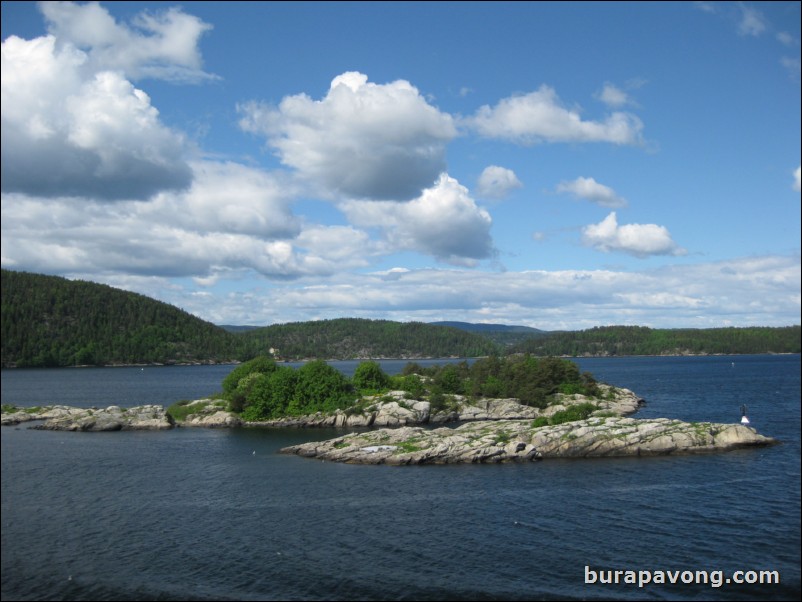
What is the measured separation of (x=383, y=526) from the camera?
159 ft

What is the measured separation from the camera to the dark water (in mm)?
36969

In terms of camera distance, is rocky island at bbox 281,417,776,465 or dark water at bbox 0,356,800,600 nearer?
dark water at bbox 0,356,800,600

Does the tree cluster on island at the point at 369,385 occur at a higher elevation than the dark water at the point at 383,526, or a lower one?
higher

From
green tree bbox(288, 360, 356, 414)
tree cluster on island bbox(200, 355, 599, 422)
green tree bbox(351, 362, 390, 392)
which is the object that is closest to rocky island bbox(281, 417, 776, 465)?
green tree bbox(288, 360, 356, 414)

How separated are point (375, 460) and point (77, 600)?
42.5 metres

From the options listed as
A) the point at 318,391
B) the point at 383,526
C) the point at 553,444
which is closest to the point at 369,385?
the point at 318,391

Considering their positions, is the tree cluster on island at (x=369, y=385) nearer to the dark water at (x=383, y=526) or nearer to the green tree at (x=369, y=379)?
the green tree at (x=369, y=379)

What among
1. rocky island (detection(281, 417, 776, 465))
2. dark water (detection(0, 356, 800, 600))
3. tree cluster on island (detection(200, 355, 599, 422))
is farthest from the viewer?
tree cluster on island (detection(200, 355, 599, 422))

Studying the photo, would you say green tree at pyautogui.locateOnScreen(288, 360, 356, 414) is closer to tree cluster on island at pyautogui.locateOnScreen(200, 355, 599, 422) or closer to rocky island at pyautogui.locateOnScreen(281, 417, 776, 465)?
tree cluster on island at pyautogui.locateOnScreen(200, 355, 599, 422)

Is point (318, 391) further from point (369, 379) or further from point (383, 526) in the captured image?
point (383, 526)

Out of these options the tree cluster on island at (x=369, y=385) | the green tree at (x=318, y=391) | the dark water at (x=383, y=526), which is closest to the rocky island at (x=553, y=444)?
the dark water at (x=383, y=526)

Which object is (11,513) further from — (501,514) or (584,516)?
(584,516)

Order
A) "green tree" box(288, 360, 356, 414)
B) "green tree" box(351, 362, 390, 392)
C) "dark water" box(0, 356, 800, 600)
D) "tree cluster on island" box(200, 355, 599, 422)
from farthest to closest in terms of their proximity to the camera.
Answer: "green tree" box(351, 362, 390, 392) → "tree cluster on island" box(200, 355, 599, 422) → "green tree" box(288, 360, 356, 414) → "dark water" box(0, 356, 800, 600)

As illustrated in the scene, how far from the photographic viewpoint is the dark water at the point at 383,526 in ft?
121
